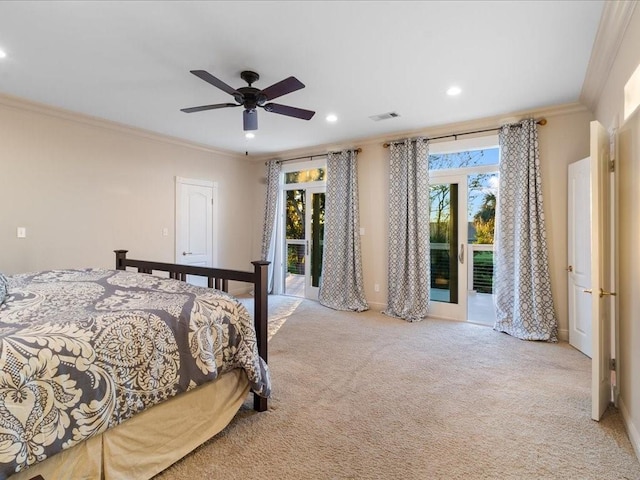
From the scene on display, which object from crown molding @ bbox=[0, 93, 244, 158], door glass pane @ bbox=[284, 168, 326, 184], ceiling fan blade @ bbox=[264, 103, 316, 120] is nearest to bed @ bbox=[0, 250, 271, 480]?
ceiling fan blade @ bbox=[264, 103, 316, 120]

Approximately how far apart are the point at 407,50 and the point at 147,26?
193cm

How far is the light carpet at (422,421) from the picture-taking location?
1.76 meters

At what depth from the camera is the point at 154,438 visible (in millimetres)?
1717

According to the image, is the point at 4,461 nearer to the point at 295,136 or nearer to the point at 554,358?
the point at 554,358

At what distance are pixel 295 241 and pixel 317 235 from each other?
55 cm

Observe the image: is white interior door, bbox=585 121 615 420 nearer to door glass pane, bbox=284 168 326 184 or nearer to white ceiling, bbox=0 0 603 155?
white ceiling, bbox=0 0 603 155

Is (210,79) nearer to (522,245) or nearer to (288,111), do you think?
(288,111)

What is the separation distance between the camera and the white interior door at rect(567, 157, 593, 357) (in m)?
3.36

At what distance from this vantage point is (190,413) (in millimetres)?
1873

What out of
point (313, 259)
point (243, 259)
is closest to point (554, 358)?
point (313, 259)

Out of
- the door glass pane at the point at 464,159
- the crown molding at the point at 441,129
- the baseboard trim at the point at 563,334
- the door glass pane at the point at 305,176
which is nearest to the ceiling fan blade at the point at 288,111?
the crown molding at the point at 441,129

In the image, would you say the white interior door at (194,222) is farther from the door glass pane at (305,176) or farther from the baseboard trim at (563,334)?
the baseboard trim at (563,334)

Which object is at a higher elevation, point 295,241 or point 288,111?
point 288,111

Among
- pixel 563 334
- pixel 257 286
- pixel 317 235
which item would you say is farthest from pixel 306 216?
pixel 563 334
